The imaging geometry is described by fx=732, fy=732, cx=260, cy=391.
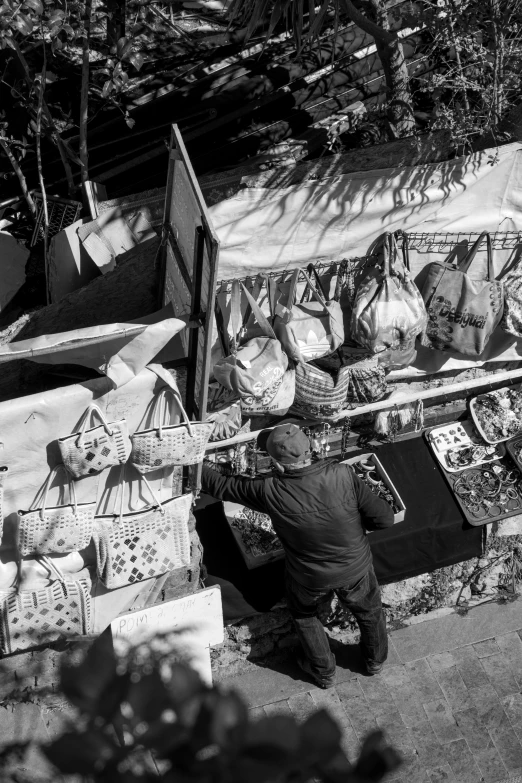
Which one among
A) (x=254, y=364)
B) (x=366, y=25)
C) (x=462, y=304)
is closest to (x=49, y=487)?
(x=254, y=364)

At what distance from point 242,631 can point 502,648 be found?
5.71 ft

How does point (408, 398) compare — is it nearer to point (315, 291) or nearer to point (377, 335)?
point (377, 335)

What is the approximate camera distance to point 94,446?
371 centimetres

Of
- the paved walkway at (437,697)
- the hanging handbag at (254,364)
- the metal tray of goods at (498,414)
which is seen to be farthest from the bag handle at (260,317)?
the paved walkway at (437,697)

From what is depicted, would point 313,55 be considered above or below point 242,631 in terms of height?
above

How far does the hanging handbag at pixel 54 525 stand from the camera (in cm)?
384

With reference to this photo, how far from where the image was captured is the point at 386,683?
4723 millimetres

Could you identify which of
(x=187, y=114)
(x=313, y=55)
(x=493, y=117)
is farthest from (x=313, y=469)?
(x=313, y=55)

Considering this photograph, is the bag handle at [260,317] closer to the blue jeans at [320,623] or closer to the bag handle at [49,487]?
the bag handle at [49,487]

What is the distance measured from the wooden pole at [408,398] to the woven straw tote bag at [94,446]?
1.02m

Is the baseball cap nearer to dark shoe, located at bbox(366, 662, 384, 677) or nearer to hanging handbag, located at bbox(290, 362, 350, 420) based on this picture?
hanging handbag, located at bbox(290, 362, 350, 420)

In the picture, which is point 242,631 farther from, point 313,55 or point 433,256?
point 313,55

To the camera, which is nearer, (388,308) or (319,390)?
(388,308)

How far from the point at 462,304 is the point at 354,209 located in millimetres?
918
